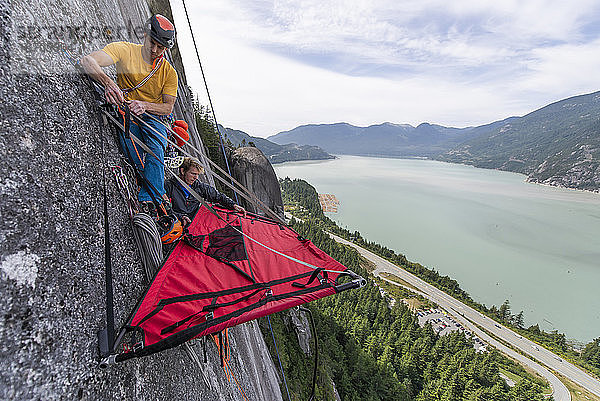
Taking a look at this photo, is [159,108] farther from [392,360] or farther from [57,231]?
[392,360]

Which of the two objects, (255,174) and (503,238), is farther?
(503,238)

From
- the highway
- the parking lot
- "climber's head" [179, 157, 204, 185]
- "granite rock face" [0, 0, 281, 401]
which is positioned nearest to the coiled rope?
"granite rock face" [0, 0, 281, 401]

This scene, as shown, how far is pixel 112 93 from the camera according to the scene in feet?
6.88

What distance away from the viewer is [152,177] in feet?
8.57

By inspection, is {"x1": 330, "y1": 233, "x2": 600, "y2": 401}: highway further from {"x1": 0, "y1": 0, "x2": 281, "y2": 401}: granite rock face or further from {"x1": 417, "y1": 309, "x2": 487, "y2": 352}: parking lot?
{"x1": 0, "y1": 0, "x2": 281, "y2": 401}: granite rock face

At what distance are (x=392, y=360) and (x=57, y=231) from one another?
31.6 m

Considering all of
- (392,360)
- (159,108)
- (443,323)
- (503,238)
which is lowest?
(503,238)

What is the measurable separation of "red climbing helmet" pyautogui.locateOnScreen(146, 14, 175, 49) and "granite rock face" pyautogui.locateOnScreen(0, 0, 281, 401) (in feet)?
1.74

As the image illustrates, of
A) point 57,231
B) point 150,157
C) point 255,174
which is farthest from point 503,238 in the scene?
point 57,231

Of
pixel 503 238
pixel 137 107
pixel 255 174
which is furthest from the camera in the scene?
pixel 503 238

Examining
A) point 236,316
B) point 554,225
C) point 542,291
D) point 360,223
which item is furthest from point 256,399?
point 554,225

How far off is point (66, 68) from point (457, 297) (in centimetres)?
5013

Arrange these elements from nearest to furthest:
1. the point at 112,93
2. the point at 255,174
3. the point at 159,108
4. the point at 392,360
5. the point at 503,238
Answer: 1. the point at 112,93
2. the point at 159,108
3. the point at 255,174
4. the point at 392,360
5. the point at 503,238

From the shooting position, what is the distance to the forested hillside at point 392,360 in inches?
796
